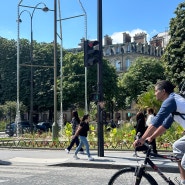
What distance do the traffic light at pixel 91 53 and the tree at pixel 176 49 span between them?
26.2 meters

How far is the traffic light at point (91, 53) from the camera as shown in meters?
14.3

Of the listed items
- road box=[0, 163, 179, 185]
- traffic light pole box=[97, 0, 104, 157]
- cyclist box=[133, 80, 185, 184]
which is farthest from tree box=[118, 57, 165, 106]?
cyclist box=[133, 80, 185, 184]

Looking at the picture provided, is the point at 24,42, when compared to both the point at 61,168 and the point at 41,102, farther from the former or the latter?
the point at 61,168

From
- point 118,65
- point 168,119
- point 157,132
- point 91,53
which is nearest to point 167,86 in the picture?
point 168,119

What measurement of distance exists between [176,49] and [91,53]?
27.8 meters

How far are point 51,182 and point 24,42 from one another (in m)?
55.1

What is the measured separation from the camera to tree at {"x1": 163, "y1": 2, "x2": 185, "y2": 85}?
4025 cm

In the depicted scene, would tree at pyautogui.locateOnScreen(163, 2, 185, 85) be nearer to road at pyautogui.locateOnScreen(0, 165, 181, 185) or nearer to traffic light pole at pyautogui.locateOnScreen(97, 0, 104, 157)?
traffic light pole at pyautogui.locateOnScreen(97, 0, 104, 157)

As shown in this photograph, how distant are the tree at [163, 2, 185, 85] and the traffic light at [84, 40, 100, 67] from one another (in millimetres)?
26250

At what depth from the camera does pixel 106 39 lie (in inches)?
4080

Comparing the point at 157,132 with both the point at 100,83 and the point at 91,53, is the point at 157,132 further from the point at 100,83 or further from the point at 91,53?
the point at 91,53

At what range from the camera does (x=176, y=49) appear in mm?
40750

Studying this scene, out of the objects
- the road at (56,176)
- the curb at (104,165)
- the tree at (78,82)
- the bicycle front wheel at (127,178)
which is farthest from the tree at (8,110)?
the bicycle front wheel at (127,178)

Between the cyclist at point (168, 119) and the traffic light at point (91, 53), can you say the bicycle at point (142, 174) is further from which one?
the traffic light at point (91, 53)
